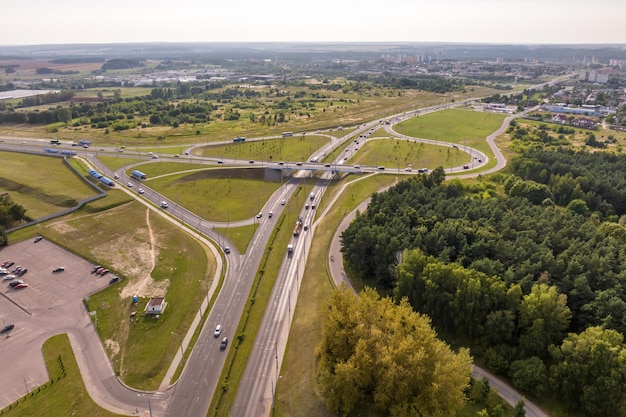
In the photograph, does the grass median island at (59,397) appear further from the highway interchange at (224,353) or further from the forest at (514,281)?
the forest at (514,281)

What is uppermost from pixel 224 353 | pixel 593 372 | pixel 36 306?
pixel 593 372

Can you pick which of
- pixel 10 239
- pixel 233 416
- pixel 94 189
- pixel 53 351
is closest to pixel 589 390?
pixel 233 416

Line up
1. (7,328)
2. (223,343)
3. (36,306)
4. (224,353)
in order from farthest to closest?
1. (36,306)
2. (7,328)
3. (223,343)
4. (224,353)

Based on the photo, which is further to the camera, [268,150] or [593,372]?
[268,150]

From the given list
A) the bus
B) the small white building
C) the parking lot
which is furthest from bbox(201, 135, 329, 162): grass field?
the small white building

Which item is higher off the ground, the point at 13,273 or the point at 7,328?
the point at 13,273

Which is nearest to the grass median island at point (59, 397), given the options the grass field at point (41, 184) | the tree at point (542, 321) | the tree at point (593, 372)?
the tree at point (542, 321)

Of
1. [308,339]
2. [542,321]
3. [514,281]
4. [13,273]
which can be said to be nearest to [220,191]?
[13,273]

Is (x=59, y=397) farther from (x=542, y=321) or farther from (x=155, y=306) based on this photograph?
(x=542, y=321)

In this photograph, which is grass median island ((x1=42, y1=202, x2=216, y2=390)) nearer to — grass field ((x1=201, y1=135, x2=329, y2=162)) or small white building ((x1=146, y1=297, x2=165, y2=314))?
small white building ((x1=146, y1=297, x2=165, y2=314))

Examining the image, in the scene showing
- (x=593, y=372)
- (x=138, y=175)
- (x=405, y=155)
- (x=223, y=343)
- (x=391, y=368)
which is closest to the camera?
(x=391, y=368)
